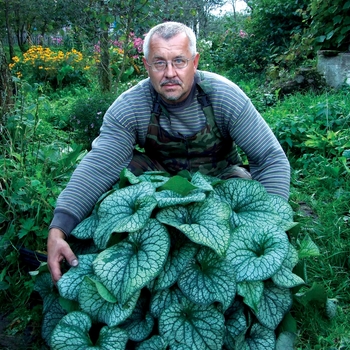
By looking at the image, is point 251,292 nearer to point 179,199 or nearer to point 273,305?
point 273,305

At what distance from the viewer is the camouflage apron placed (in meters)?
2.42

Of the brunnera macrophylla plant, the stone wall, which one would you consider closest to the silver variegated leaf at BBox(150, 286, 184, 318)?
the brunnera macrophylla plant

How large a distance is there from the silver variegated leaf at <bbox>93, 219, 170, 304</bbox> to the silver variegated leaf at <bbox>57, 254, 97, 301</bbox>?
148mm

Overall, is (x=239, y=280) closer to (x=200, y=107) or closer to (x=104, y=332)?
(x=104, y=332)

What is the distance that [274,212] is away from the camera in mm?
1950

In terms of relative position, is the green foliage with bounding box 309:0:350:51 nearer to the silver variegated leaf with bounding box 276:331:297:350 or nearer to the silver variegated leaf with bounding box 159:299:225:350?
the silver variegated leaf with bounding box 276:331:297:350

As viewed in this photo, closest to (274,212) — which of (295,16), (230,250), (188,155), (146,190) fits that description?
(230,250)

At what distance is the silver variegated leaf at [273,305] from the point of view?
1788mm

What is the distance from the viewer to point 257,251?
182 cm

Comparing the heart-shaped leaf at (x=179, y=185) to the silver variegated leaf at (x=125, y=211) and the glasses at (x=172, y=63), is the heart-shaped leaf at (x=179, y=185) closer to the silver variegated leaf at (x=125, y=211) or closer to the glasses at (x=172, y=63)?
the silver variegated leaf at (x=125, y=211)

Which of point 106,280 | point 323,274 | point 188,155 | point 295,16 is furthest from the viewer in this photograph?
point 295,16

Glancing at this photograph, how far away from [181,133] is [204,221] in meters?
0.79

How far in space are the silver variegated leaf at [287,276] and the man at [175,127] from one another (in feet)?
1.51

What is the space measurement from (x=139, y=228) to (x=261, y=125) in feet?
3.26
